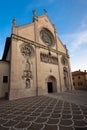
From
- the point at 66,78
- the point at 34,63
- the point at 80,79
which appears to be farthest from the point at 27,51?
the point at 80,79

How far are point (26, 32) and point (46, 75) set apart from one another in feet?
30.1

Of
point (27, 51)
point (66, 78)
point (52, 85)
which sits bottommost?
point (52, 85)

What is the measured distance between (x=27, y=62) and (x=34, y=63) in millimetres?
1411

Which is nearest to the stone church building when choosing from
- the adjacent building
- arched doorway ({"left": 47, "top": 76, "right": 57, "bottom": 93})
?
arched doorway ({"left": 47, "top": 76, "right": 57, "bottom": 93})

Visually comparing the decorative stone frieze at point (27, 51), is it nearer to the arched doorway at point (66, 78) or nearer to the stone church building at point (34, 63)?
the stone church building at point (34, 63)

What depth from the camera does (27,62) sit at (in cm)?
1523

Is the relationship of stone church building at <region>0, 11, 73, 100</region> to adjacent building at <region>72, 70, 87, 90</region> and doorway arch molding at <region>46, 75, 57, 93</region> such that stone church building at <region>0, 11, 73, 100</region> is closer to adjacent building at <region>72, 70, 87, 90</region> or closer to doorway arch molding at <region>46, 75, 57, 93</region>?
doorway arch molding at <region>46, 75, 57, 93</region>

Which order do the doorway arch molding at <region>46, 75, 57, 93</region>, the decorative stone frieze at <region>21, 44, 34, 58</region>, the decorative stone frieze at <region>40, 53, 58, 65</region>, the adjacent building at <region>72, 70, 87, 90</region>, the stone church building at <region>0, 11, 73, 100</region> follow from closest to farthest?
the stone church building at <region>0, 11, 73, 100</region>, the decorative stone frieze at <region>21, 44, 34, 58</region>, the decorative stone frieze at <region>40, 53, 58, 65</region>, the doorway arch molding at <region>46, 75, 57, 93</region>, the adjacent building at <region>72, 70, 87, 90</region>

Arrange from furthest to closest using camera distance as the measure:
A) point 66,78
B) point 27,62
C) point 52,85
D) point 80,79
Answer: point 80,79
point 66,78
point 52,85
point 27,62

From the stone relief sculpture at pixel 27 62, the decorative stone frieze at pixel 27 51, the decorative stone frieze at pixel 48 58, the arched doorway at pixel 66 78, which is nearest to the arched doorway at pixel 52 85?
the decorative stone frieze at pixel 48 58

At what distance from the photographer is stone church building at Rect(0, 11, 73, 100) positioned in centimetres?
1330

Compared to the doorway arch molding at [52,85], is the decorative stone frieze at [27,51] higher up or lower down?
higher up

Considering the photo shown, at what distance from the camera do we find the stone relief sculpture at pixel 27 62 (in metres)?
14.4

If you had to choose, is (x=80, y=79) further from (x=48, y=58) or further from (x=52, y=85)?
(x=48, y=58)
